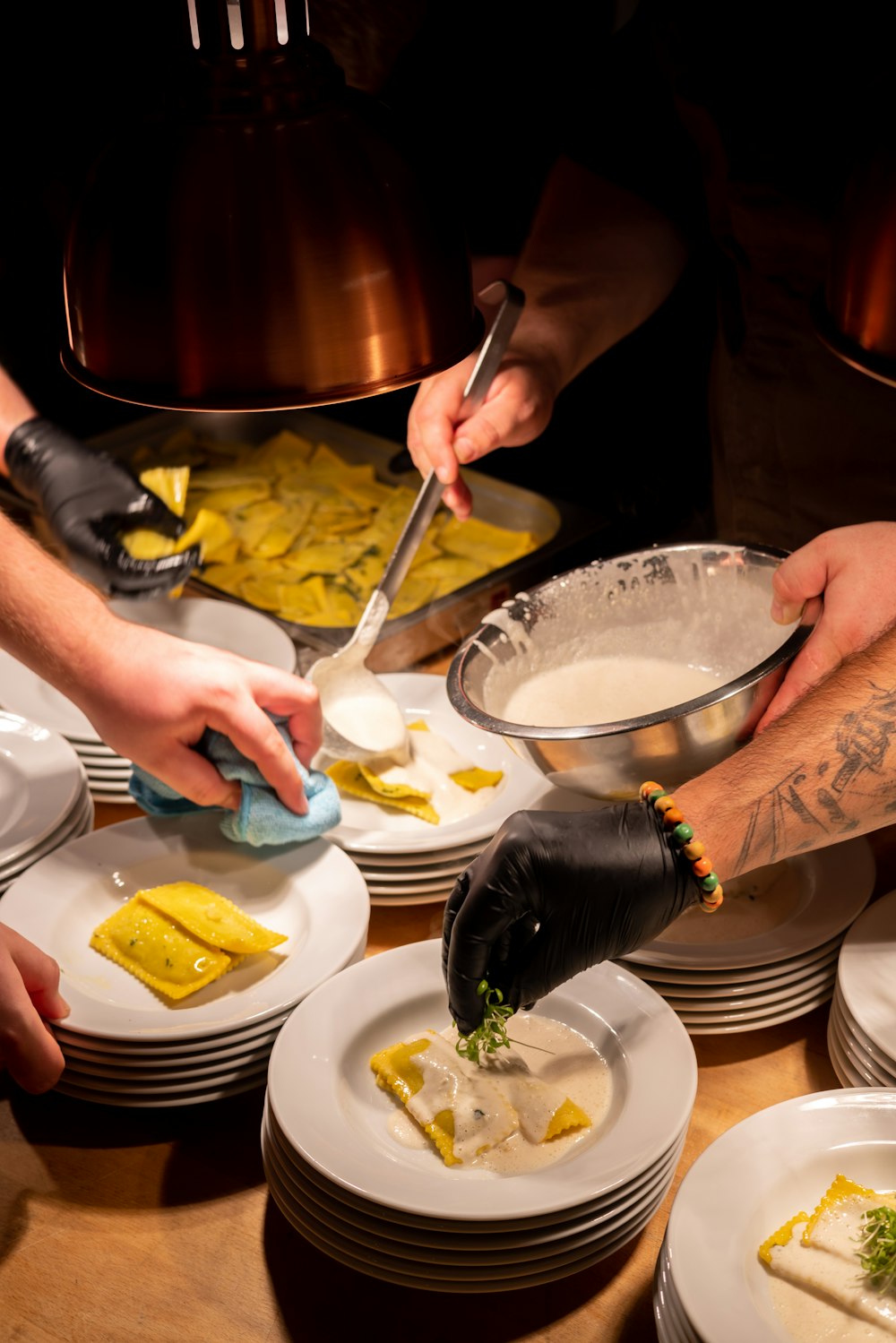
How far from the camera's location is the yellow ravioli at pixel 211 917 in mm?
1353

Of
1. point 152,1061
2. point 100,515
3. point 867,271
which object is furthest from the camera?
point 100,515

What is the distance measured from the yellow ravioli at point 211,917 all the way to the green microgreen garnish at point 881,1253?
0.66m

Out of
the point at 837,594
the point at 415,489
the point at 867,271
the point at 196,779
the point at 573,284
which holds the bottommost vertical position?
the point at 415,489

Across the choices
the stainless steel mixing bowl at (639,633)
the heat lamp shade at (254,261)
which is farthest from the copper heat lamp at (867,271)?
the stainless steel mixing bowl at (639,633)

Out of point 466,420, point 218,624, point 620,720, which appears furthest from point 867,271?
point 218,624

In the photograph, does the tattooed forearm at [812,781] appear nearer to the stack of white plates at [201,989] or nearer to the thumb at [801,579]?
the thumb at [801,579]

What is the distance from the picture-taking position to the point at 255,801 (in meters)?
1.46

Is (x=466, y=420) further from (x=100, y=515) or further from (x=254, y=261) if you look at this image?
(x=254, y=261)

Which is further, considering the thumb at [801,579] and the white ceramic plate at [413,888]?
the white ceramic plate at [413,888]

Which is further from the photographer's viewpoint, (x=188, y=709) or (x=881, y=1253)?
(x=188, y=709)

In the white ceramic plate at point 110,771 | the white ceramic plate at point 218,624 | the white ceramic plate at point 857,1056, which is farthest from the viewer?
the white ceramic plate at point 218,624

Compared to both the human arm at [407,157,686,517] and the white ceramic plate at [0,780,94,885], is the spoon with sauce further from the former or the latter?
the white ceramic plate at [0,780,94,885]

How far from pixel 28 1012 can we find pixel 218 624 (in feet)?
3.23

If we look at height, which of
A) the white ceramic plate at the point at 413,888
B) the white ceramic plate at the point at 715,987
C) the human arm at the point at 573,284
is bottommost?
the white ceramic plate at the point at 413,888
